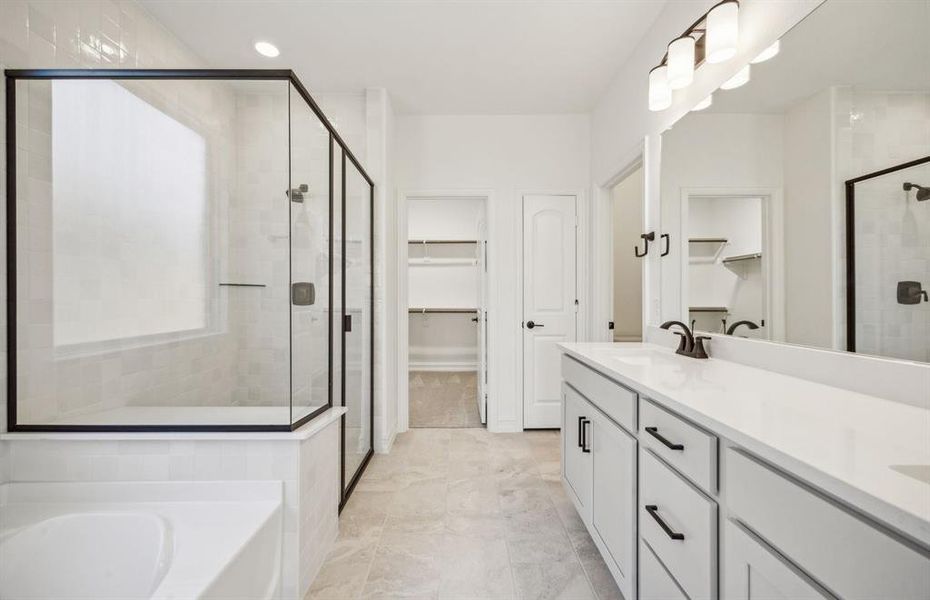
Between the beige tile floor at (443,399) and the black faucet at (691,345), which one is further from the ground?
the black faucet at (691,345)

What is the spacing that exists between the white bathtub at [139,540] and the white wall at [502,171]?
6.17 ft

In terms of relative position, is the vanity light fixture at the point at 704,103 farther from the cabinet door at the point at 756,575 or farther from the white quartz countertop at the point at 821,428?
the cabinet door at the point at 756,575

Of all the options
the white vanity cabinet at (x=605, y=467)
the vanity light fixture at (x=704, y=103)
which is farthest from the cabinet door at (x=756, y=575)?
the vanity light fixture at (x=704, y=103)

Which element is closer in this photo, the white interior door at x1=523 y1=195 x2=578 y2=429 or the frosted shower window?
the frosted shower window

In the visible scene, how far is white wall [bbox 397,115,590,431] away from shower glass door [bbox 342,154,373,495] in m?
0.57

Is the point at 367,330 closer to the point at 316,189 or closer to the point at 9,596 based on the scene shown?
the point at 316,189

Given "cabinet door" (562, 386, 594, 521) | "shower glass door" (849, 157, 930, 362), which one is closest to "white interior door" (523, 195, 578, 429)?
"cabinet door" (562, 386, 594, 521)

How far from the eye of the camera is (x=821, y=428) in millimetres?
737

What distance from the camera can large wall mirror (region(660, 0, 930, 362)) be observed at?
0.87m

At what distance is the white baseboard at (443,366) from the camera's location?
5395mm

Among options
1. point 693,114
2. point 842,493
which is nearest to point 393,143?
point 693,114

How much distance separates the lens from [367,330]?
2.65 meters

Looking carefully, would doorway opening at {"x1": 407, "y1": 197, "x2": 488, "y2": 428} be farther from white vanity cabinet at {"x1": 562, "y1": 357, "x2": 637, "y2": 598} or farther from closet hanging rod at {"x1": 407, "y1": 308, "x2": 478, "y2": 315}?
white vanity cabinet at {"x1": 562, "y1": 357, "x2": 637, "y2": 598}

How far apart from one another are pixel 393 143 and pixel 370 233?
0.87 metres
